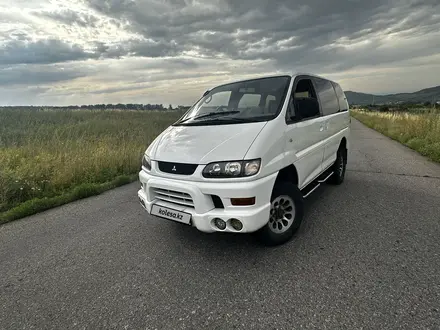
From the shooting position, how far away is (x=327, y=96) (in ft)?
14.3

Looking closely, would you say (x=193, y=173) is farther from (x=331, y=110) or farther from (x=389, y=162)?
(x=389, y=162)

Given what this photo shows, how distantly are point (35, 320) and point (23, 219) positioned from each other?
8.83ft

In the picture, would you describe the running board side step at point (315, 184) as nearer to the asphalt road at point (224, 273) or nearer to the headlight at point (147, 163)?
the asphalt road at point (224, 273)

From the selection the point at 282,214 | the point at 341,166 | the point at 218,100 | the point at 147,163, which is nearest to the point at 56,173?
the point at 147,163

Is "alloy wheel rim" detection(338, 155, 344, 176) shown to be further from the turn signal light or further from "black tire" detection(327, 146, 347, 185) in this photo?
the turn signal light

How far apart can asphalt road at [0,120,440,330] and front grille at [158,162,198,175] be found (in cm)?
94

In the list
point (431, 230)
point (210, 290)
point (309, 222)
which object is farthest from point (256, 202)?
point (431, 230)

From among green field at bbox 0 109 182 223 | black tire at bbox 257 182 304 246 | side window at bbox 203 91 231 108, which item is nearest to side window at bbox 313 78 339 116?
side window at bbox 203 91 231 108

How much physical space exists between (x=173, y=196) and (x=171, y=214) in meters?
0.19

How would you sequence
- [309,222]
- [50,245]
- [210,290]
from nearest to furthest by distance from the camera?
[210,290], [50,245], [309,222]

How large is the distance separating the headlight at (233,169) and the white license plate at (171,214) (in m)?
0.48

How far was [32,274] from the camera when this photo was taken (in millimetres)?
2555

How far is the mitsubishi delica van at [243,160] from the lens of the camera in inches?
92.6

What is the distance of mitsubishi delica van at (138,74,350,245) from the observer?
2.35m
